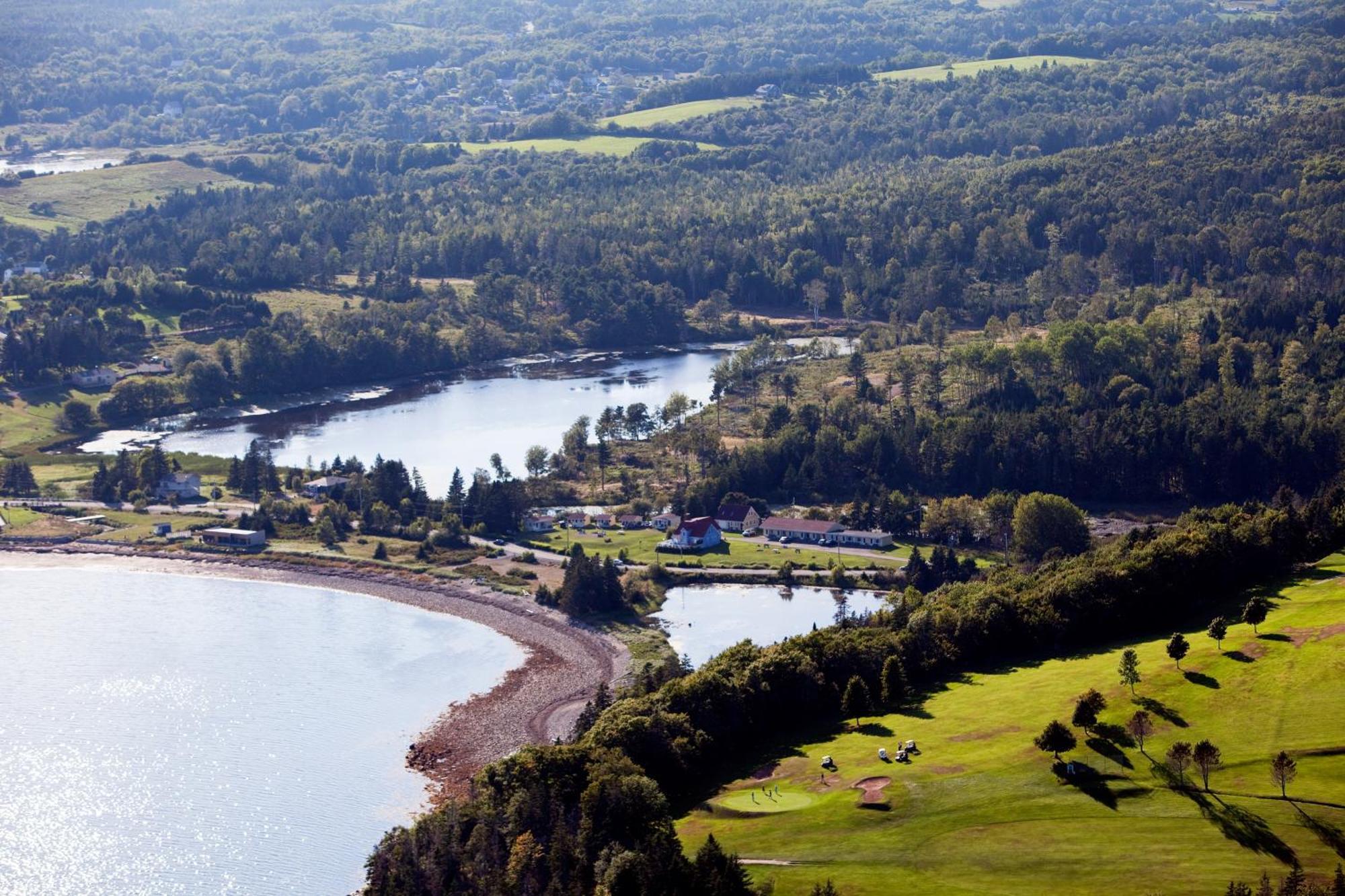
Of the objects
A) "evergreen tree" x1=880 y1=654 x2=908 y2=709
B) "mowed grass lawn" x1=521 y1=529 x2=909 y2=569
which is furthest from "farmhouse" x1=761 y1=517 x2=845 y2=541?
"evergreen tree" x1=880 y1=654 x2=908 y2=709

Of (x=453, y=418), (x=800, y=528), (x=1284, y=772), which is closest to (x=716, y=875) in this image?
(x=1284, y=772)

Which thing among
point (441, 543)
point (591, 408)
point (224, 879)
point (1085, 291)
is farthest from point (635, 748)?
point (1085, 291)

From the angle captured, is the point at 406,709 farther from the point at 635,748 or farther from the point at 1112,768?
the point at 1112,768

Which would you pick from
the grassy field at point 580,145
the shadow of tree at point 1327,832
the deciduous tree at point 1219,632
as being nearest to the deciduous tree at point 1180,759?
the shadow of tree at point 1327,832

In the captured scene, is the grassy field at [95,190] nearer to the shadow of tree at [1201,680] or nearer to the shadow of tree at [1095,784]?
the shadow of tree at [1201,680]

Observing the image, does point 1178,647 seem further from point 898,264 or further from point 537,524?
point 898,264
